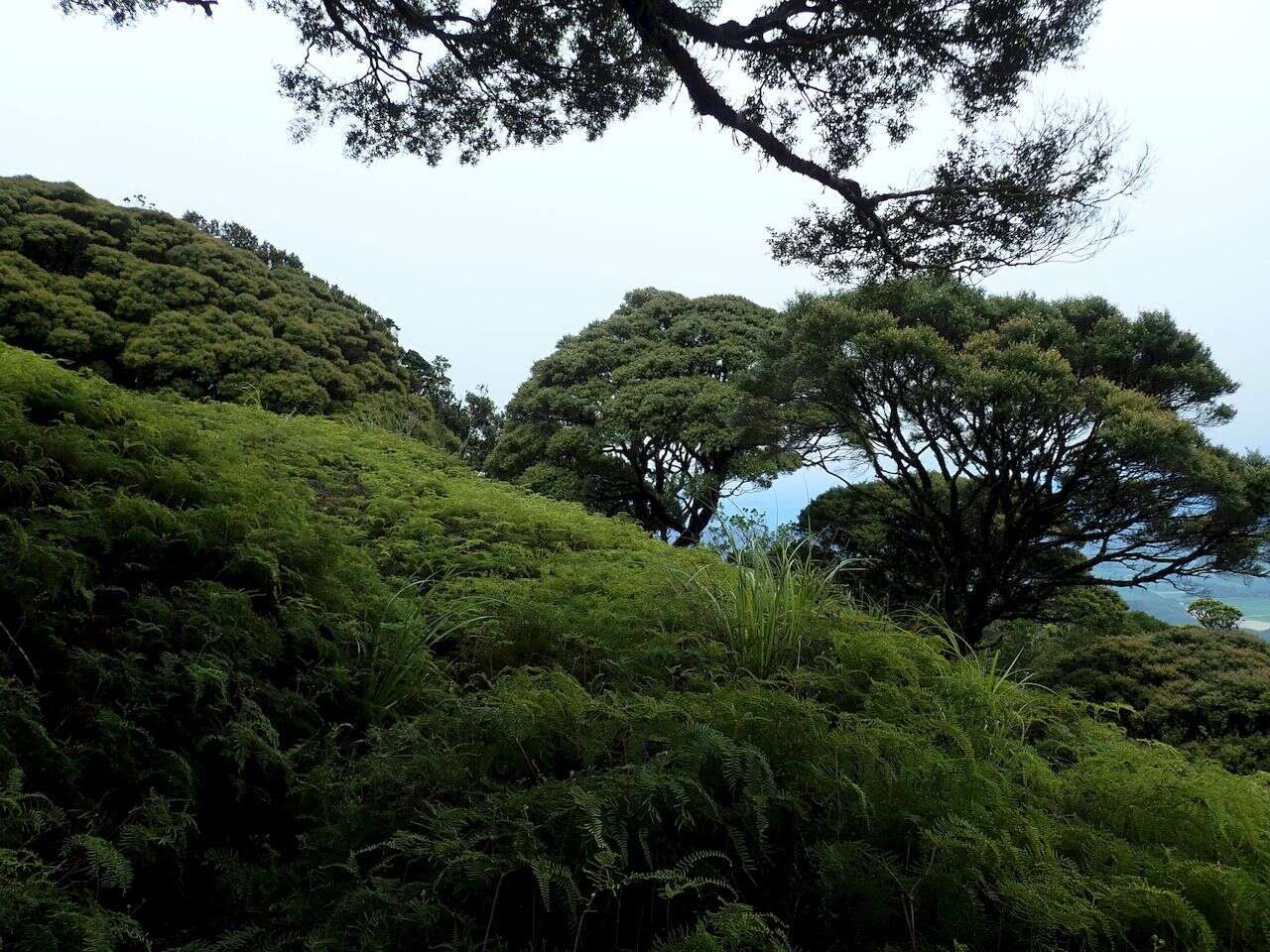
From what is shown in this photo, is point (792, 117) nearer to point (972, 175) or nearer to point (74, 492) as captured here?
point (972, 175)

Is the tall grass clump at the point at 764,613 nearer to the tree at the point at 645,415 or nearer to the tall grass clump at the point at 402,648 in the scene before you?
the tall grass clump at the point at 402,648

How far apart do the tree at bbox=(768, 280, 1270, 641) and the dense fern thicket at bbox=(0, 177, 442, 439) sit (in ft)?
20.0

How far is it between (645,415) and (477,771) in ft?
40.3

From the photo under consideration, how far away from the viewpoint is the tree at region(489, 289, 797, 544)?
1396 centimetres

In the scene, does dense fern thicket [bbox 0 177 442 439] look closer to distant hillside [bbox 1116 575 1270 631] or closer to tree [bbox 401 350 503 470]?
tree [bbox 401 350 503 470]

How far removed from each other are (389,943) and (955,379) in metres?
9.01

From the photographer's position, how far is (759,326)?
15.5 m

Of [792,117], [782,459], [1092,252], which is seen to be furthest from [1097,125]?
[782,459]

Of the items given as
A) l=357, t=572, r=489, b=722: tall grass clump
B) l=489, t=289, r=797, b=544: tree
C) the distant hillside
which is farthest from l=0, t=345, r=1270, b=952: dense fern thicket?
l=489, t=289, r=797, b=544: tree

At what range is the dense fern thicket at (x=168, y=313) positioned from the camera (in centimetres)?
841

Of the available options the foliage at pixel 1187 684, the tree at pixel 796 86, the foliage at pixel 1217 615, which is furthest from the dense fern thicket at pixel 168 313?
the foliage at pixel 1217 615

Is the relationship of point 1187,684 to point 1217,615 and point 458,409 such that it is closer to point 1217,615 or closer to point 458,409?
point 1217,615

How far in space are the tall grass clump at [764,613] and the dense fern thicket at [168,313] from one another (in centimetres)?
633

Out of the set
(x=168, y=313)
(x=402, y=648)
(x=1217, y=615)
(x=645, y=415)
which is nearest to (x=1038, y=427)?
(x=1217, y=615)
